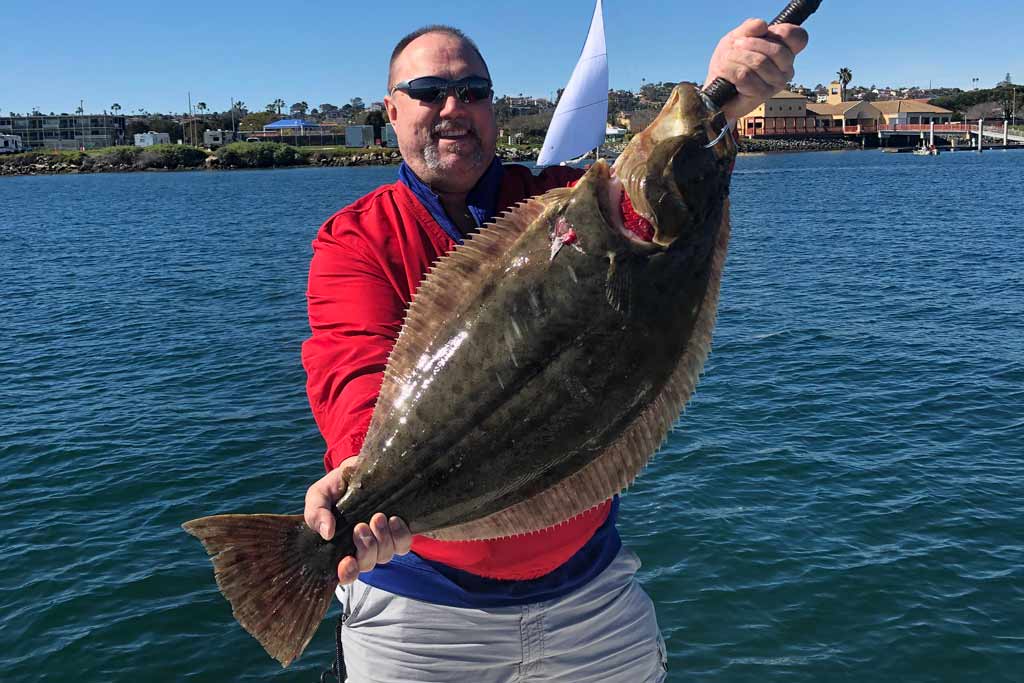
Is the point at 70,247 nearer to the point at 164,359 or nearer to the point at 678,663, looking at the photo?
the point at 164,359

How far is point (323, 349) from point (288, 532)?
729 mm

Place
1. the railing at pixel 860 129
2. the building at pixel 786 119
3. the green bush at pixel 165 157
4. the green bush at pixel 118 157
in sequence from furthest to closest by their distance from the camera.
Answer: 1. the building at pixel 786 119
2. the railing at pixel 860 129
3. the green bush at pixel 118 157
4. the green bush at pixel 165 157

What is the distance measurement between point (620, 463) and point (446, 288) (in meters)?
0.88

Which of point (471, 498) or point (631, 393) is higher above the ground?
point (631, 393)

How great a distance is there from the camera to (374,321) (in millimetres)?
3445

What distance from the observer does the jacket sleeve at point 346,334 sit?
324 cm

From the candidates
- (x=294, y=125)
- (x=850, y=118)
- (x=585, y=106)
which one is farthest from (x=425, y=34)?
(x=294, y=125)

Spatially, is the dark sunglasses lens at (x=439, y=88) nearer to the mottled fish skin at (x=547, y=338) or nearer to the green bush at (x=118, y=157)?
the mottled fish skin at (x=547, y=338)

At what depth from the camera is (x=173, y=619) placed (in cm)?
985

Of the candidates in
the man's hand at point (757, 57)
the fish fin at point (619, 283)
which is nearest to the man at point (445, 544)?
the man's hand at point (757, 57)

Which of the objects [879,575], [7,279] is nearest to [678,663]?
[879,575]

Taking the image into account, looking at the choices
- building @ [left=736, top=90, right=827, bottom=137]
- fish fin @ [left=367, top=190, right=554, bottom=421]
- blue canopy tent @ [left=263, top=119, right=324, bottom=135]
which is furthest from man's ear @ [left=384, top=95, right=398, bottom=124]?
blue canopy tent @ [left=263, top=119, right=324, bottom=135]

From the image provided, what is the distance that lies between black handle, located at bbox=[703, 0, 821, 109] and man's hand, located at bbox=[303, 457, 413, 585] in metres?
1.87

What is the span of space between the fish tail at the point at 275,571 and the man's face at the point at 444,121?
5.34ft
